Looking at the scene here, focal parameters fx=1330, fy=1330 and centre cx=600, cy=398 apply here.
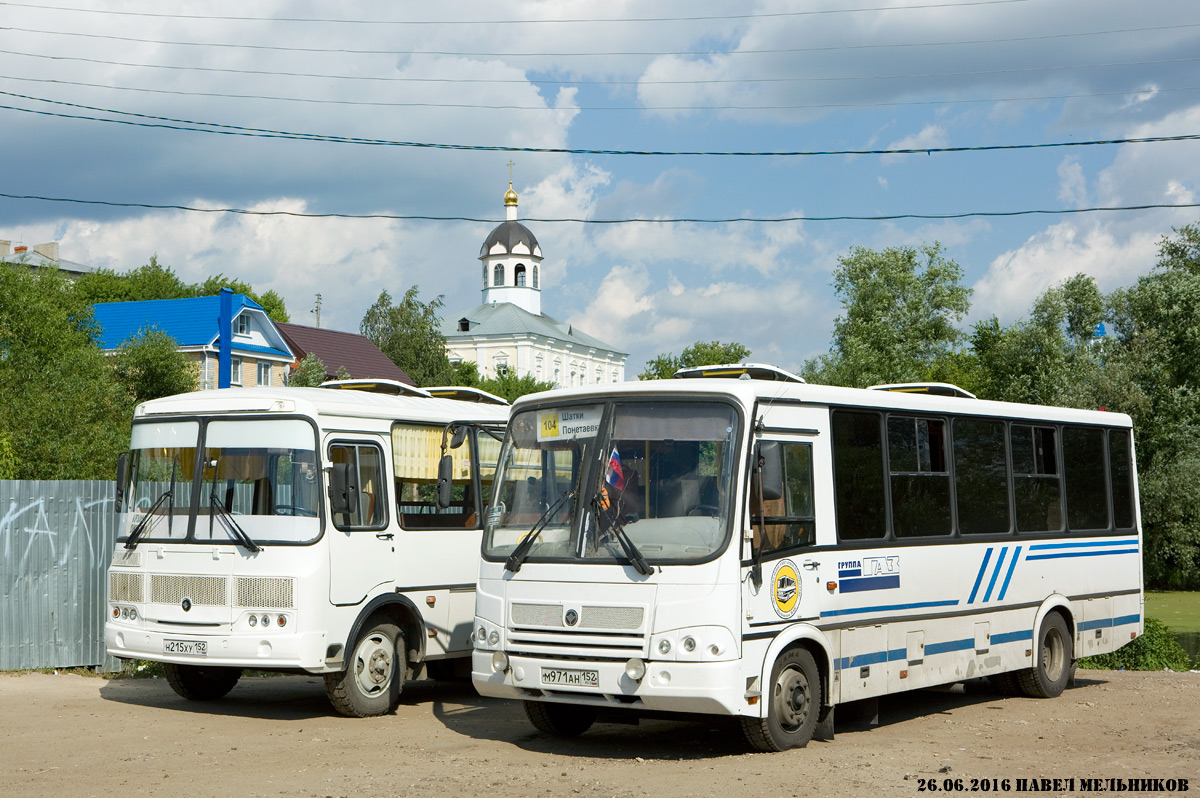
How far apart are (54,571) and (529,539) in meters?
7.70

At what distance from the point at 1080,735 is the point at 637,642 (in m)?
4.16

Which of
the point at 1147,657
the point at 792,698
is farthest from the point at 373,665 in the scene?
the point at 1147,657

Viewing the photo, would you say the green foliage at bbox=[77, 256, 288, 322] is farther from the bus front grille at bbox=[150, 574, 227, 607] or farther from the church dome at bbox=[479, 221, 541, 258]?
the bus front grille at bbox=[150, 574, 227, 607]

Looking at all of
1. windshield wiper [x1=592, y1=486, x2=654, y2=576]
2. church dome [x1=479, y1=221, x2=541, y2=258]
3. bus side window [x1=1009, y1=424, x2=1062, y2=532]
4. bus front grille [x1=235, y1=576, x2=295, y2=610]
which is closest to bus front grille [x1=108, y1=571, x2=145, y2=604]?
bus front grille [x1=235, y1=576, x2=295, y2=610]

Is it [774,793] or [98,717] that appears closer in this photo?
[774,793]

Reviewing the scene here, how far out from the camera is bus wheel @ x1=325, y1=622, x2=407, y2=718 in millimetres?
11945

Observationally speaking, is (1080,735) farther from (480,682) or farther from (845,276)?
(845,276)

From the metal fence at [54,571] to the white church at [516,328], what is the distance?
4333 inches

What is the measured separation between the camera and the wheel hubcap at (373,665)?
12141 millimetres

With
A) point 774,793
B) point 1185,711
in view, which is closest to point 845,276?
point 1185,711

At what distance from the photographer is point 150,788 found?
8.73 meters

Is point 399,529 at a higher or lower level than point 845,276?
lower

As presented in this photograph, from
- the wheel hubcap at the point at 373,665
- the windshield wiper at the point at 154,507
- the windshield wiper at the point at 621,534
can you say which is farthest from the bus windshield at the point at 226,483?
the windshield wiper at the point at 621,534

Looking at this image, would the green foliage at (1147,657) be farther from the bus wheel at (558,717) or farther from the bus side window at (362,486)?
the bus side window at (362,486)
